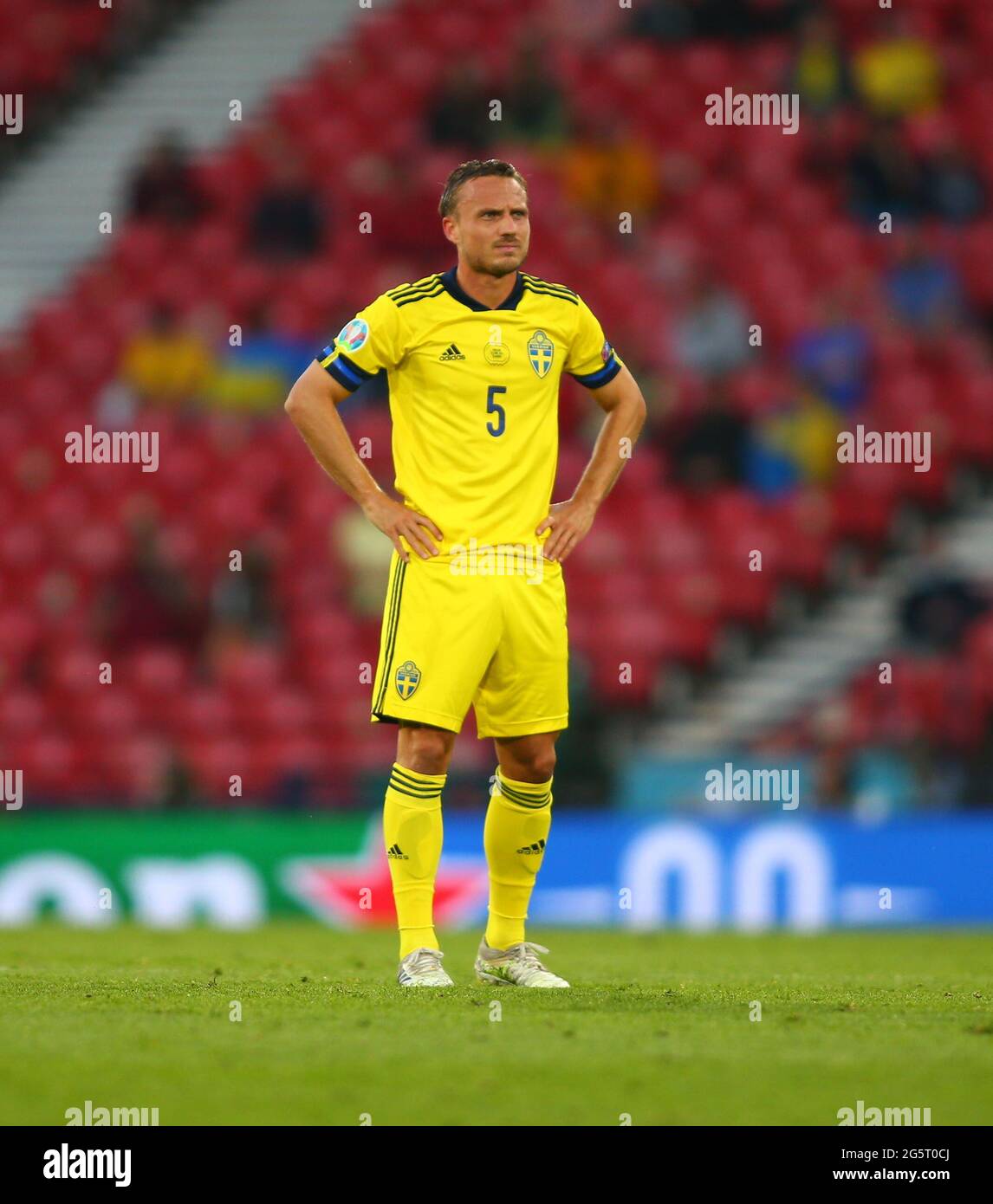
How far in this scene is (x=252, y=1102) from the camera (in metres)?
4.39

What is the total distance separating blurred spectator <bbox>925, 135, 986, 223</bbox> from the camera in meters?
16.2

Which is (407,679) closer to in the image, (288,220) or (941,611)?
(941,611)

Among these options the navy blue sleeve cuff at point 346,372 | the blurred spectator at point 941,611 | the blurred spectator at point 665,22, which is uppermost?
the blurred spectator at point 665,22

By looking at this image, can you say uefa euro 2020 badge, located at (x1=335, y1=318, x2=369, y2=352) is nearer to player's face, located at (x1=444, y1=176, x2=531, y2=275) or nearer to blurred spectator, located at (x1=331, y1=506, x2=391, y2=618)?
player's face, located at (x1=444, y1=176, x2=531, y2=275)

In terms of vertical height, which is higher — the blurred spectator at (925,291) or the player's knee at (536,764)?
the blurred spectator at (925,291)

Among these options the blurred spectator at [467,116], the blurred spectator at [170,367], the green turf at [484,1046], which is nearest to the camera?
the green turf at [484,1046]

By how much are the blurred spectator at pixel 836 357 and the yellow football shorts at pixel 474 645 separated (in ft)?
30.2

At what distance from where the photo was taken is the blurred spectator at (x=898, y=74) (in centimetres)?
1697

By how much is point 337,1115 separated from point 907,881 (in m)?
8.10

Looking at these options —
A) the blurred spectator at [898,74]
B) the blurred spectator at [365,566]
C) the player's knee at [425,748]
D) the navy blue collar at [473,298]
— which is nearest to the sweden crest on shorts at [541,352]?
the navy blue collar at [473,298]

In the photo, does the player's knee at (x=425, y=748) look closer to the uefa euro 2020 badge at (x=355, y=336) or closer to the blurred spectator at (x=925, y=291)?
the uefa euro 2020 badge at (x=355, y=336)

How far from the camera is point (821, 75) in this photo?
17.2m

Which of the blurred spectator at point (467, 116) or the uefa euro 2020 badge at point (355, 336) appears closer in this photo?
the uefa euro 2020 badge at point (355, 336)

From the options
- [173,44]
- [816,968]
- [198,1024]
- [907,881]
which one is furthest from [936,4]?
[198,1024]
